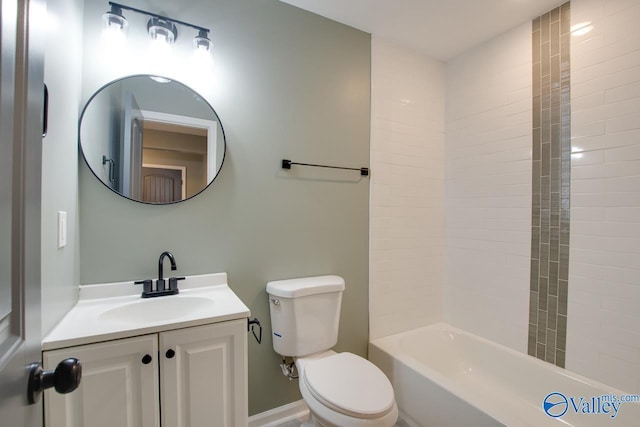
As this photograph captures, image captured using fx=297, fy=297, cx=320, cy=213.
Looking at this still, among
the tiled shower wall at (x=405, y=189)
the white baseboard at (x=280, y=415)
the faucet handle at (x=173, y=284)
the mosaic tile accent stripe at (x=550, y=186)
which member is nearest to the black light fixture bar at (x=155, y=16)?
the tiled shower wall at (x=405, y=189)

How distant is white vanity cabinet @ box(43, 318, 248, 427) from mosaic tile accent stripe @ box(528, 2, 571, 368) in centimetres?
179

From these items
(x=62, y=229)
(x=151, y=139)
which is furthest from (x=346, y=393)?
(x=151, y=139)

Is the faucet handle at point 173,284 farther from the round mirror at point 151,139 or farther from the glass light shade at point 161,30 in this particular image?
the glass light shade at point 161,30

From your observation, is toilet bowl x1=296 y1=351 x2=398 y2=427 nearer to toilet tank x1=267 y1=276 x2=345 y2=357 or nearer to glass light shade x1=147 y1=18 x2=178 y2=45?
toilet tank x1=267 y1=276 x2=345 y2=357

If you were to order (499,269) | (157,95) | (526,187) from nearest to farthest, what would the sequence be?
(157,95)
(526,187)
(499,269)

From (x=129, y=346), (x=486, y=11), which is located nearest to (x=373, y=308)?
(x=129, y=346)

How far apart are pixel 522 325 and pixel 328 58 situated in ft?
7.03

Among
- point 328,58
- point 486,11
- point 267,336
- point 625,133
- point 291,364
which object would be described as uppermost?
point 486,11

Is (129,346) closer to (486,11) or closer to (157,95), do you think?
(157,95)

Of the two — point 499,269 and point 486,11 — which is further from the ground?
point 486,11

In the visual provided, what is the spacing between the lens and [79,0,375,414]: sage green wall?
143cm

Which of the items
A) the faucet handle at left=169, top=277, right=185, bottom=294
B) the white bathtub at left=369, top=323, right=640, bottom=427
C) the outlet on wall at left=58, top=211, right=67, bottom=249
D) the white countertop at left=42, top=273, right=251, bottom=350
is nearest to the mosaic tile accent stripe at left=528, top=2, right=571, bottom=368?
the white bathtub at left=369, top=323, right=640, bottom=427

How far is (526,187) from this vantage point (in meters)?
1.91

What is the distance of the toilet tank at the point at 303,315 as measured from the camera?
163cm
